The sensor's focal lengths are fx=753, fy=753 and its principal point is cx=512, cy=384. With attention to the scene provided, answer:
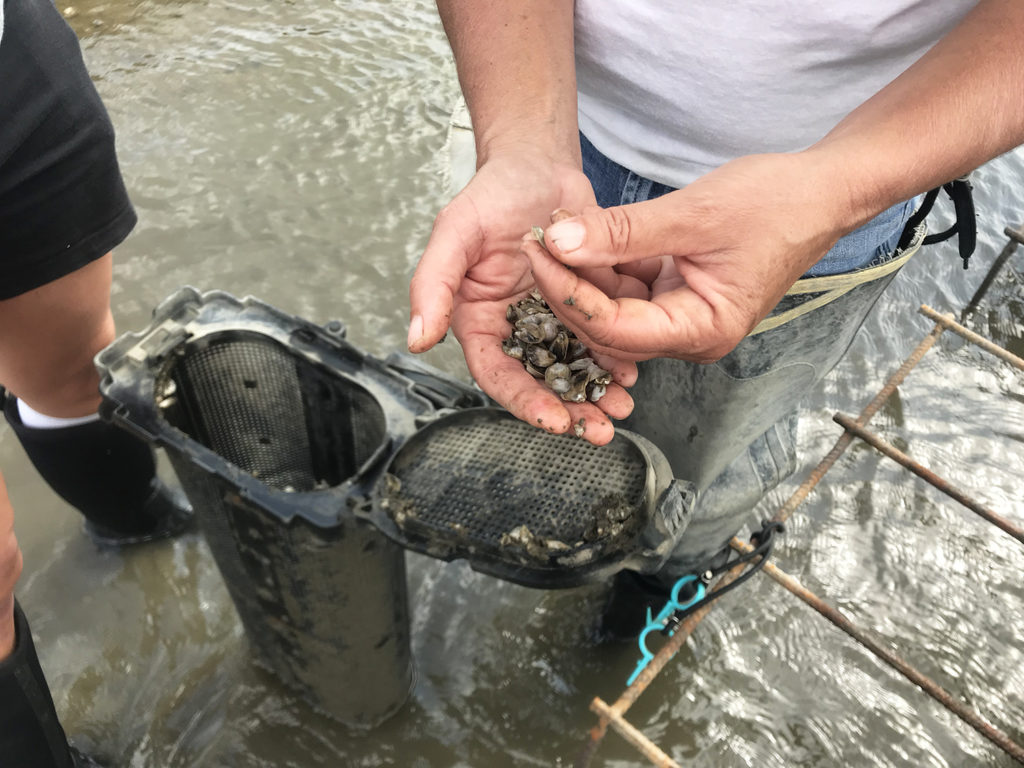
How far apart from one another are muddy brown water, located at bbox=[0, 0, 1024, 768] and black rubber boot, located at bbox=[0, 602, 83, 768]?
425 millimetres

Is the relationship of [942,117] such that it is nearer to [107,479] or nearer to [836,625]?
[836,625]

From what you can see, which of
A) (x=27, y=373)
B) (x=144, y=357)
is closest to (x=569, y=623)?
(x=144, y=357)

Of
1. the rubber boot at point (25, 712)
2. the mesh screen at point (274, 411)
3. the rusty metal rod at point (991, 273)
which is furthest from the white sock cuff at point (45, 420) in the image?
the rusty metal rod at point (991, 273)

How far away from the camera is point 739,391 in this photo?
1.59 m

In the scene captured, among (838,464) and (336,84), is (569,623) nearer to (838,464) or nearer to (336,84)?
(838,464)

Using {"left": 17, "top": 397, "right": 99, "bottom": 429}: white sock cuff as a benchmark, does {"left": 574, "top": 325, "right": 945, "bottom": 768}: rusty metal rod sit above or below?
below

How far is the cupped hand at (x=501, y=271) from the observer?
4.26ft

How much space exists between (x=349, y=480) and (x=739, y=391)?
83 cm

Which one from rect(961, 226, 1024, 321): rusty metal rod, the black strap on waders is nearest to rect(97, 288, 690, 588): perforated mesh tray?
the black strap on waders

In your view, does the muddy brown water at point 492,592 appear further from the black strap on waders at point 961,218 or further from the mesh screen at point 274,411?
the black strap on waders at point 961,218

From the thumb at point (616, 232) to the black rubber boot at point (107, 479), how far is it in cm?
155

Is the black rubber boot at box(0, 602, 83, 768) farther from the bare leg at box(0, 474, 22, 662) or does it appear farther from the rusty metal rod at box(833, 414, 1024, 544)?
the rusty metal rod at box(833, 414, 1024, 544)

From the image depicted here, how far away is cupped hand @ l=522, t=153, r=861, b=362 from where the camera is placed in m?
1.09

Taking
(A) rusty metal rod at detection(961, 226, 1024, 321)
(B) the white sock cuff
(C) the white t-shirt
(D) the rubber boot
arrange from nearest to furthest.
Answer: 1. (C) the white t-shirt
2. (D) the rubber boot
3. (B) the white sock cuff
4. (A) rusty metal rod at detection(961, 226, 1024, 321)
